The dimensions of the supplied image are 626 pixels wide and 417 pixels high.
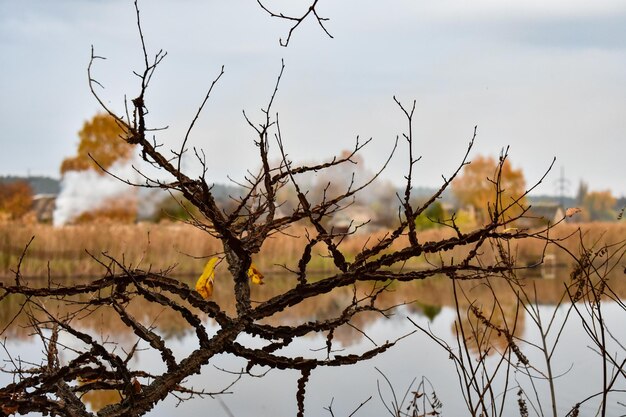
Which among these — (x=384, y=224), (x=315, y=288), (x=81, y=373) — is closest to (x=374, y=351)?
(x=315, y=288)

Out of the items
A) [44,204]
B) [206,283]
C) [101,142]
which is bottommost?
[206,283]

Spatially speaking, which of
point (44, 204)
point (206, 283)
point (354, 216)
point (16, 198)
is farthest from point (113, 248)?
point (44, 204)

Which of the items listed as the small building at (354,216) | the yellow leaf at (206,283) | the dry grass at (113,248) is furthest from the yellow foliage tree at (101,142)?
the yellow leaf at (206,283)

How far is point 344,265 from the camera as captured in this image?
7.07 feet

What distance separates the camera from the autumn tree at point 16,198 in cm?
3338

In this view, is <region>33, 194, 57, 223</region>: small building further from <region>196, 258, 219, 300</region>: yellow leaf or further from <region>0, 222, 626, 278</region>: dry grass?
<region>196, 258, 219, 300</region>: yellow leaf

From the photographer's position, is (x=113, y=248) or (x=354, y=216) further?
(x=354, y=216)

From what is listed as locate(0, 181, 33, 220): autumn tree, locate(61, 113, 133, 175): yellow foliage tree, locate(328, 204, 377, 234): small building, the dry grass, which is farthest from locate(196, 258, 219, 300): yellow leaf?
locate(0, 181, 33, 220): autumn tree

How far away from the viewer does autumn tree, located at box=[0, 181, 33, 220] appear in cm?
3338

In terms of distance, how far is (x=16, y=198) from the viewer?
113 ft

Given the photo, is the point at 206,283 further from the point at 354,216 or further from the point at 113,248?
the point at 354,216

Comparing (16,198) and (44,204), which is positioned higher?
(44,204)

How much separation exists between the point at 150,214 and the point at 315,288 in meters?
23.3

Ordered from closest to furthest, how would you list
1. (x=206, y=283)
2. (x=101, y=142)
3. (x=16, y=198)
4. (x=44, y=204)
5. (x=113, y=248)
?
1. (x=206, y=283)
2. (x=113, y=248)
3. (x=101, y=142)
4. (x=16, y=198)
5. (x=44, y=204)
